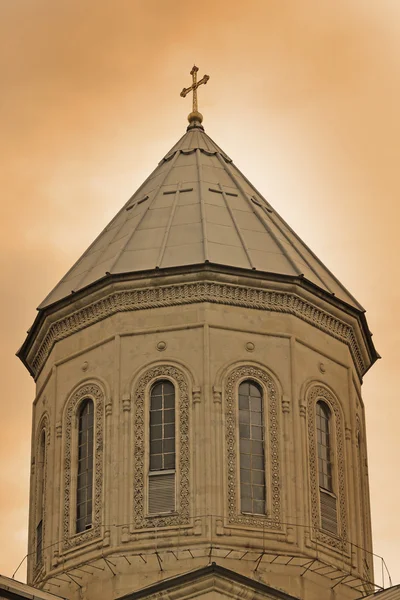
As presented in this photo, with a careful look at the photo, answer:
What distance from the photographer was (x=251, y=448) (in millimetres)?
50250

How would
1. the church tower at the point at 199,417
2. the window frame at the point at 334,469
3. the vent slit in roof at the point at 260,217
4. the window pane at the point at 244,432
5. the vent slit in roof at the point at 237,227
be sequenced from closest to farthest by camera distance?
the church tower at the point at 199,417 → the window frame at the point at 334,469 → the window pane at the point at 244,432 → the vent slit in roof at the point at 237,227 → the vent slit in roof at the point at 260,217

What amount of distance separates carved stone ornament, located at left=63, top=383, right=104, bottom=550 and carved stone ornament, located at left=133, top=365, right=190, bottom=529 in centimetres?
96

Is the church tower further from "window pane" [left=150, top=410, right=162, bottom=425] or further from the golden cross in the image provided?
the golden cross

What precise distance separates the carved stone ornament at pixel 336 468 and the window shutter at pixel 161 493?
11.5 ft

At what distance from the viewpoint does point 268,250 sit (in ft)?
175

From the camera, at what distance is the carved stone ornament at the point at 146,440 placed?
4909 centimetres

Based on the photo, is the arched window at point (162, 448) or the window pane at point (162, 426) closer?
the arched window at point (162, 448)

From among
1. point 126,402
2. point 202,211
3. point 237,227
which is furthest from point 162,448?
point 202,211

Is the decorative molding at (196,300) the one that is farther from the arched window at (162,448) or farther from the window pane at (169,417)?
the window pane at (169,417)

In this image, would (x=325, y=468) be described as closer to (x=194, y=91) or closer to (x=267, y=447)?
(x=267, y=447)

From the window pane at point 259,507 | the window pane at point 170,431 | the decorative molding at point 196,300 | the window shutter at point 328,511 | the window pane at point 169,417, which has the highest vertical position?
the decorative molding at point 196,300

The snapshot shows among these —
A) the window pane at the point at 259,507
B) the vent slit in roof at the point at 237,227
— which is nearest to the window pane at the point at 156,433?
the window pane at the point at 259,507

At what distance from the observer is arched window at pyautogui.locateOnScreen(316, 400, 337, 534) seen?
5059cm

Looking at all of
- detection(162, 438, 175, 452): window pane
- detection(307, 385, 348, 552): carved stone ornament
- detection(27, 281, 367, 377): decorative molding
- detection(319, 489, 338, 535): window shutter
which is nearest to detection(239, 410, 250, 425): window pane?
detection(307, 385, 348, 552): carved stone ornament
